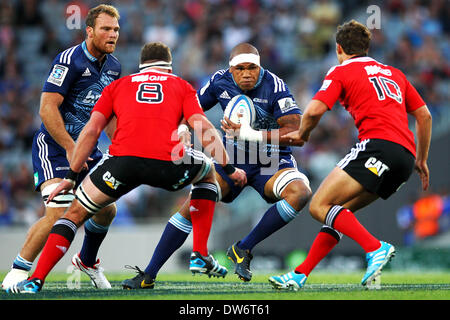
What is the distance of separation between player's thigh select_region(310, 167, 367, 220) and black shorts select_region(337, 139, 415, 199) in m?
0.06

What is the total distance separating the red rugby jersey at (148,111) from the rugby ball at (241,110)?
1.39 m

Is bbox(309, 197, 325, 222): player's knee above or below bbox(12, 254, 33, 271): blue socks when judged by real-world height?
above

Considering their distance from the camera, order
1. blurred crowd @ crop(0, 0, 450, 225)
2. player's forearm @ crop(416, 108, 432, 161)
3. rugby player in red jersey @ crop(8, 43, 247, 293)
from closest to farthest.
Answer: rugby player in red jersey @ crop(8, 43, 247, 293) → player's forearm @ crop(416, 108, 432, 161) → blurred crowd @ crop(0, 0, 450, 225)

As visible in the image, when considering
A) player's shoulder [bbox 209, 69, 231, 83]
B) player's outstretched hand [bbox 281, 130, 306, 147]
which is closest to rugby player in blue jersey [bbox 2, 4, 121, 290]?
player's shoulder [bbox 209, 69, 231, 83]

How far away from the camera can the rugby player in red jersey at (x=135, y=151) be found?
669 cm

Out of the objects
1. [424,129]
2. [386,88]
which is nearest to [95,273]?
[386,88]

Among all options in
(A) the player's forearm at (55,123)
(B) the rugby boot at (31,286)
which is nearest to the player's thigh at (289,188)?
(A) the player's forearm at (55,123)

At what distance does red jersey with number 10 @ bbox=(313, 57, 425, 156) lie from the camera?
6824 mm

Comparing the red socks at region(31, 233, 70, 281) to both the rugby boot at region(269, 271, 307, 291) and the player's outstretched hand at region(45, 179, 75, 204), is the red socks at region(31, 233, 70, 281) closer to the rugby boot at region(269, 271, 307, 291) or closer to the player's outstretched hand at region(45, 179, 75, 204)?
the player's outstretched hand at region(45, 179, 75, 204)

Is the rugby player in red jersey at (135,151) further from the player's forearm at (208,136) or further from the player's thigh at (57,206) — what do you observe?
the player's thigh at (57,206)

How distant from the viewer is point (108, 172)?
6691 mm

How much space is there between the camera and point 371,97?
686 centimetres

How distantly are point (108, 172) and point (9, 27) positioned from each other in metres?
15.6
